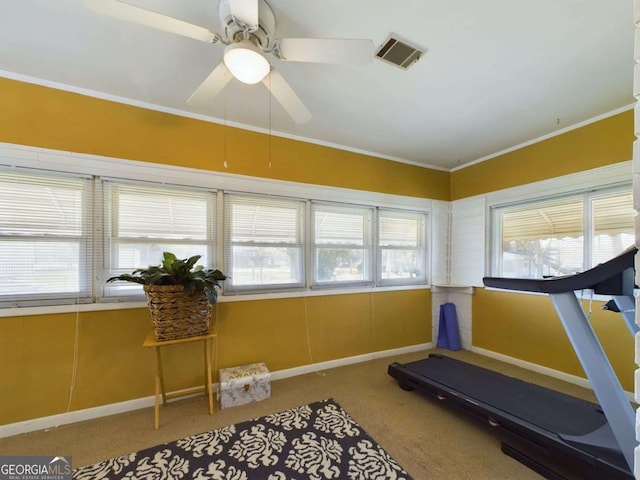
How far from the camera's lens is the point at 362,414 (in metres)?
2.23

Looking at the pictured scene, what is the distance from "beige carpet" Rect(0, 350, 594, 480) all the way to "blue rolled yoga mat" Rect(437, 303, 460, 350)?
3.36 ft

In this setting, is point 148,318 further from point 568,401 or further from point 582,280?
point 568,401

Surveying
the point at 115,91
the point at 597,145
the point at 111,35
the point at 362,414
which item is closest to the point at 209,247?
the point at 115,91

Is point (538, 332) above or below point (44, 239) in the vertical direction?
below

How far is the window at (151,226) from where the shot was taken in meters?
2.31

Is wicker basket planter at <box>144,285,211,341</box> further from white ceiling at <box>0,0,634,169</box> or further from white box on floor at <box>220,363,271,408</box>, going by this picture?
white ceiling at <box>0,0,634,169</box>

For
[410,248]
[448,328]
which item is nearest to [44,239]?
[410,248]

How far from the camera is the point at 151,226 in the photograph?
243cm

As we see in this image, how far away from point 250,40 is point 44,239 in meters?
2.16

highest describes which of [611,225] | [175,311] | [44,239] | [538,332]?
[611,225]

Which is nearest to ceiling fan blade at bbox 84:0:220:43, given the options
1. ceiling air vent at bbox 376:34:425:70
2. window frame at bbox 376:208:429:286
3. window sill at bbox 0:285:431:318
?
ceiling air vent at bbox 376:34:425:70

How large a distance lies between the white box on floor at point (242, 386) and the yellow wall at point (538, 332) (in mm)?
2839

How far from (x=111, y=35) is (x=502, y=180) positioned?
13.1 feet

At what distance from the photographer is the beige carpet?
172 cm
